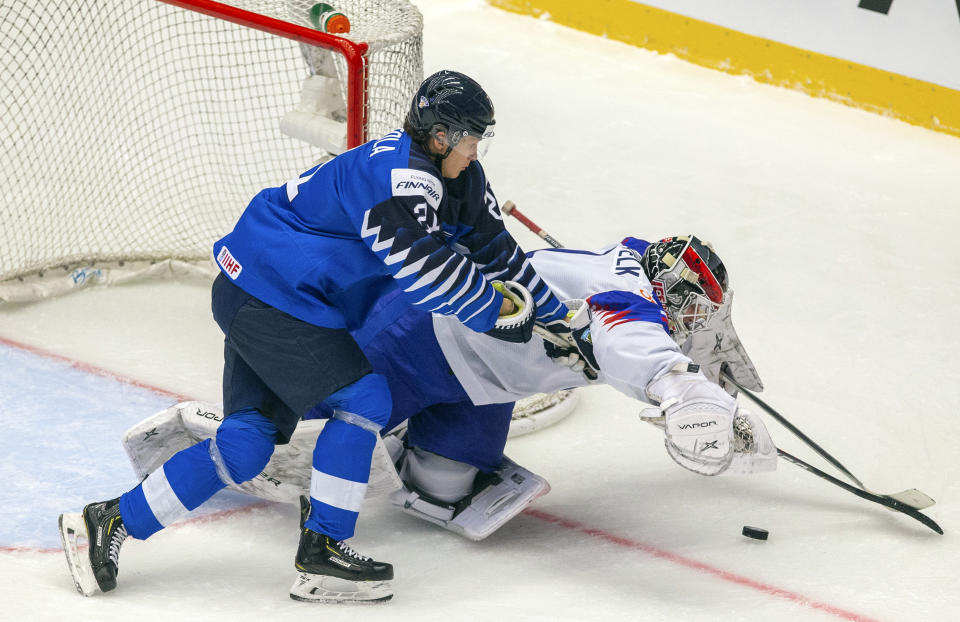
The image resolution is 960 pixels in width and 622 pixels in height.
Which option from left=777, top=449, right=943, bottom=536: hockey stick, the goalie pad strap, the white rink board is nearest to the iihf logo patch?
the goalie pad strap

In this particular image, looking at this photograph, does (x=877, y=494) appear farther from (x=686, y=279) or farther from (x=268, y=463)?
(x=268, y=463)

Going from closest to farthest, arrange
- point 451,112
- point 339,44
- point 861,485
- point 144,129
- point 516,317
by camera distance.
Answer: point 451,112 < point 516,317 < point 861,485 < point 339,44 < point 144,129

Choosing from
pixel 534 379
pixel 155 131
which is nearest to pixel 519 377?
pixel 534 379

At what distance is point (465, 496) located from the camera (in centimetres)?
274

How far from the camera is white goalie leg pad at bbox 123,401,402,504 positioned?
2602 millimetres

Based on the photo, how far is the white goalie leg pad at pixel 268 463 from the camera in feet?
8.54

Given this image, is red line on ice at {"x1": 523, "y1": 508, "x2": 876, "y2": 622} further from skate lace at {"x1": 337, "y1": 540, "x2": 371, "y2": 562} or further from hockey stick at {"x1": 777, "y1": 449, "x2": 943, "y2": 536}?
skate lace at {"x1": 337, "y1": 540, "x2": 371, "y2": 562}

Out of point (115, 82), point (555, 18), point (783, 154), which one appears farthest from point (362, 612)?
point (555, 18)

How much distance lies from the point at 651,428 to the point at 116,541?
1.70 metres

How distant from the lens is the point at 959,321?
158 inches

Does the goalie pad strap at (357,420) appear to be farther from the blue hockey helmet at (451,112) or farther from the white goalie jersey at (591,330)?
the blue hockey helmet at (451,112)

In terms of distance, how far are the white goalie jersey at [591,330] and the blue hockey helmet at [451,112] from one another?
460mm

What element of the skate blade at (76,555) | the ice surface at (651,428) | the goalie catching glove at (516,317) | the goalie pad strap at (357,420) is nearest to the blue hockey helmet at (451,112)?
the goalie catching glove at (516,317)

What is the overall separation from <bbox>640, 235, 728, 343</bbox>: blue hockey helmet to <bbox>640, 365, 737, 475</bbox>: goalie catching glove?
0.30 meters
